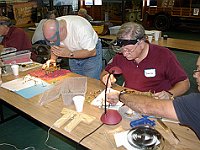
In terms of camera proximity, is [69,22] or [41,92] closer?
[41,92]

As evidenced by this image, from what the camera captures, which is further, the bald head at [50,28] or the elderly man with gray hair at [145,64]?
the bald head at [50,28]

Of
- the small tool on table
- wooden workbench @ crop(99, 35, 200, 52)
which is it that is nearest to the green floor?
the small tool on table

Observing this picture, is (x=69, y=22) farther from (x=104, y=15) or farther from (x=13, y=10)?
(x=104, y=15)

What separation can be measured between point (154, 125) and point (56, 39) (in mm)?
1254

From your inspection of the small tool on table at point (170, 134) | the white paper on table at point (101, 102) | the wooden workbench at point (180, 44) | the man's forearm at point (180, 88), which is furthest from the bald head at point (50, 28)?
the wooden workbench at point (180, 44)

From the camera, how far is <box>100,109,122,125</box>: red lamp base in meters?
1.41

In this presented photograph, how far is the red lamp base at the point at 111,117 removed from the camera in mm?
1412

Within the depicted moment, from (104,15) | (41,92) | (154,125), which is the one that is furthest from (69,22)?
(104,15)

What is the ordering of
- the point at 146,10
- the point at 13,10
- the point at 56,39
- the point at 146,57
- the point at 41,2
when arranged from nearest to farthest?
1. the point at 146,57
2. the point at 56,39
3. the point at 13,10
4. the point at 41,2
5. the point at 146,10

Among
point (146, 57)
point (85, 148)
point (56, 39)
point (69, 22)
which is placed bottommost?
→ point (85, 148)

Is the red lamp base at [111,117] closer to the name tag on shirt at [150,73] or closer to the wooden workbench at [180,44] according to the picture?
the name tag on shirt at [150,73]

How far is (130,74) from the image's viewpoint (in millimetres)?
1980

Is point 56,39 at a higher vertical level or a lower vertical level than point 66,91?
higher

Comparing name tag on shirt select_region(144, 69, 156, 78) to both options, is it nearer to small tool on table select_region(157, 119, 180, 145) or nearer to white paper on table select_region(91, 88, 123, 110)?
white paper on table select_region(91, 88, 123, 110)
